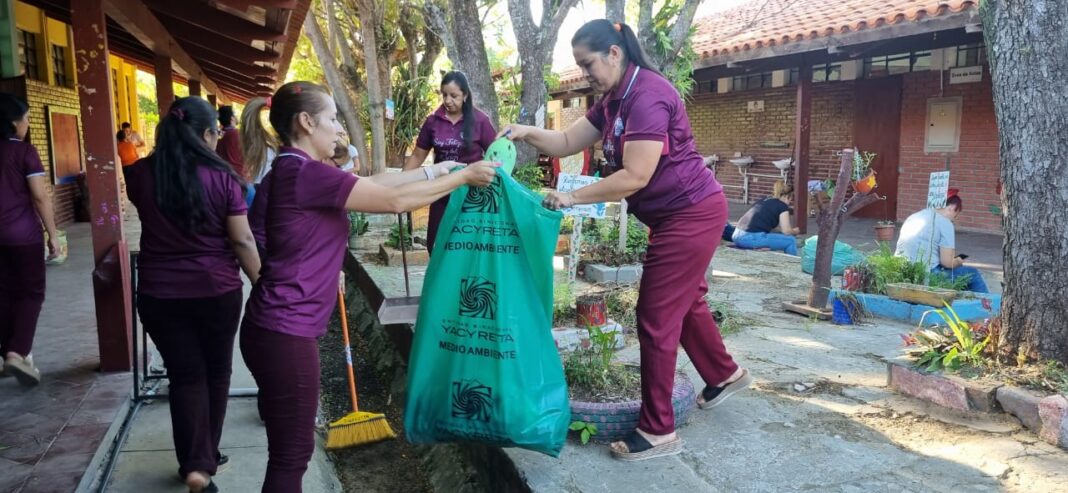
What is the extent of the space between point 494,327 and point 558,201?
1.75 feet

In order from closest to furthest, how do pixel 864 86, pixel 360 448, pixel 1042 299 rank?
pixel 1042 299 → pixel 360 448 → pixel 864 86

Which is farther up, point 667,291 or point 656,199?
point 656,199

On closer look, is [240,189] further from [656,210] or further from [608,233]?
[608,233]

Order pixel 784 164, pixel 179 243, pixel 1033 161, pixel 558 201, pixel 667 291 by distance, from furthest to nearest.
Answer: pixel 784 164 → pixel 1033 161 → pixel 667 291 → pixel 558 201 → pixel 179 243

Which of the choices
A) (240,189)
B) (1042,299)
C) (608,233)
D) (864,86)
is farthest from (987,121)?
(240,189)

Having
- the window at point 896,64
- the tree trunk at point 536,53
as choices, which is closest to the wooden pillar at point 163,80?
the tree trunk at point 536,53

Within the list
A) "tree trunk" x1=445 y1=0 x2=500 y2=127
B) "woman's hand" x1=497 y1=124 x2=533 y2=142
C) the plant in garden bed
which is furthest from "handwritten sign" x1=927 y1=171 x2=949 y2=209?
"tree trunk" x1=445 y1=0 x2=500 y2=127

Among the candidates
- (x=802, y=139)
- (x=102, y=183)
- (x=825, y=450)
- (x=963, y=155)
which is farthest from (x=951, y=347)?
(x=963, y=155)

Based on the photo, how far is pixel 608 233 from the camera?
300 inches

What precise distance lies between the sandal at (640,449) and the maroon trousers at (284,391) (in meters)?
1.30

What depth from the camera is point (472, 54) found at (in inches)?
315

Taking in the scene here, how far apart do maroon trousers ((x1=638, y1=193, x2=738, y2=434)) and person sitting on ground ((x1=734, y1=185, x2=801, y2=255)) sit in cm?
646

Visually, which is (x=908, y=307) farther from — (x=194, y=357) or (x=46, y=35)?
(x=46, y=35)

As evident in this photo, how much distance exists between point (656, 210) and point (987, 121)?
29.9 feet
